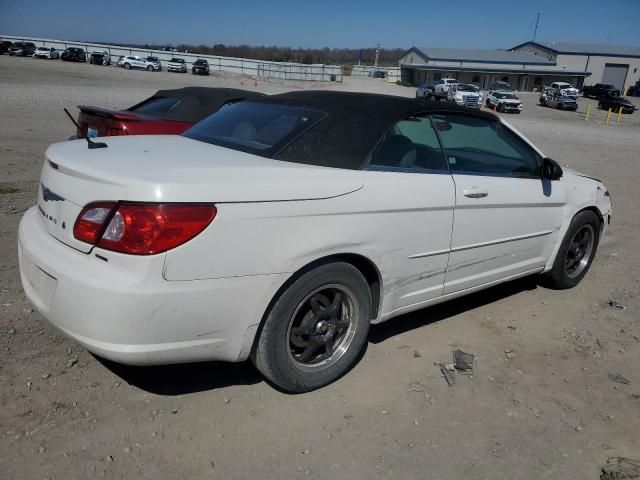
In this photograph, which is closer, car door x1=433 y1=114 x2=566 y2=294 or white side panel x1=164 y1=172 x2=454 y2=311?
white side panel x1=164 y1=172 x2=454 y2=311

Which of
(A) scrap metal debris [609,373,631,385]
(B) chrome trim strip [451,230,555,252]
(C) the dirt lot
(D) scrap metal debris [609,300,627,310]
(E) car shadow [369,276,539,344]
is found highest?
(B) chrome trim strip [451,230,555,252]

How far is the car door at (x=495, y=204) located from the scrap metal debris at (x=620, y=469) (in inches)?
54.1

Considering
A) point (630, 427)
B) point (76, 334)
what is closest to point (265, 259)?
point (76, 334)

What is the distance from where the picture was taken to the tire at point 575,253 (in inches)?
181

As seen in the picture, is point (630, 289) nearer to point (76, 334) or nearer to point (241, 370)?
point (241, 370)

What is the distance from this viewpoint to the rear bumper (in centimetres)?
231

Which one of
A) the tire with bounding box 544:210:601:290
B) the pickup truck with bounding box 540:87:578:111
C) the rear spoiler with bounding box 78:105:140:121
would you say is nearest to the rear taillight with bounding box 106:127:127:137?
the rear spoiler with bounding box 78:105:140:121

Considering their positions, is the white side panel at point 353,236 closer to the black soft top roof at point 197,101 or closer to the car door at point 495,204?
the car door at point 495,204

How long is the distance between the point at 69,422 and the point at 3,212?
3950 mm

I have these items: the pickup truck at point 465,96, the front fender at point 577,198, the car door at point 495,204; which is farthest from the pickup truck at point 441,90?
the car door at point 495,204

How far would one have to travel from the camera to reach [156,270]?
2312 millimetres

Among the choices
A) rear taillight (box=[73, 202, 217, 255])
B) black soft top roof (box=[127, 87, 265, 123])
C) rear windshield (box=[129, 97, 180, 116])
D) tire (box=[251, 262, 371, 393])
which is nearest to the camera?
rear taillight (box=[73, 202, 217, 255])

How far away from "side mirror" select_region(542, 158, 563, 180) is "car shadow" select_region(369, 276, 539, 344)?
1152mm

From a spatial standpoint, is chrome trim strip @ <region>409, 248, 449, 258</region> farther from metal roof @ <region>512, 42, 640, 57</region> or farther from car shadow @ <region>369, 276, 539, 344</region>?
metal roof @ <region>512, 42, 640, 57</region>
